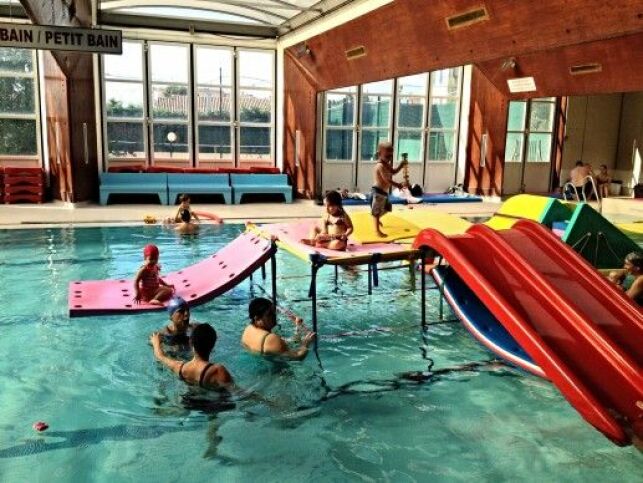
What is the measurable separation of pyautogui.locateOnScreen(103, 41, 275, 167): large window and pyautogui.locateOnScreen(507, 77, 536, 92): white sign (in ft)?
22.1

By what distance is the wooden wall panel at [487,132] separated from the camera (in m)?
18.3

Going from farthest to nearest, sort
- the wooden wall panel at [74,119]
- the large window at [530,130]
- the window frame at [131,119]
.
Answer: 1. the large window at [530,130]
2. the window frame at [131,119]
3. the wooden wall panel at [74,119]

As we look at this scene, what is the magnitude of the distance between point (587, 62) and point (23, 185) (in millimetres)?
13795

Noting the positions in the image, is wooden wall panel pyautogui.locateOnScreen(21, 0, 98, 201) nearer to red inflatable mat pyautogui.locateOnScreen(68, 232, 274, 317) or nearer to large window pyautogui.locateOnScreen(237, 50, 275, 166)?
large window pyautogui.locateOnScreen(237, 50, 275, 166)

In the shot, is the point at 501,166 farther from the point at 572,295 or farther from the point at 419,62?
the point at 572,295

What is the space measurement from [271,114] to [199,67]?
2441mm

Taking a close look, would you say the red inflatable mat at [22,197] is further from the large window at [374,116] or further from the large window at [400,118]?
A: the large window at [374,116]

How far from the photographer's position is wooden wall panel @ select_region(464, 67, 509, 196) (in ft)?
60.2

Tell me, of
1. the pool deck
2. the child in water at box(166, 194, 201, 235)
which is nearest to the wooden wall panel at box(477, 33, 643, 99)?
the pool deck

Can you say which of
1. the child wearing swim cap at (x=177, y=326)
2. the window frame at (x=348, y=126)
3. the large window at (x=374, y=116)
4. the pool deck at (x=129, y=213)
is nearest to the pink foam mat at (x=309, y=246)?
the child wearing swim cap at (x=177, y=326)

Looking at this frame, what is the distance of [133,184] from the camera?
15.4 m

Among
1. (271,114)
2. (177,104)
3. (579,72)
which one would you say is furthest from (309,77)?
(579,72)

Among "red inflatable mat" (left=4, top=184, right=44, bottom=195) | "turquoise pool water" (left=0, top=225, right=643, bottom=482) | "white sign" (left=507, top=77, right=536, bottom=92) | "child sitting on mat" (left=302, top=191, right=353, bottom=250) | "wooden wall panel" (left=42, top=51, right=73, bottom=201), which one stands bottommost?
"turquoise pool water" (left=0, top=225, right=643, bottom=482)

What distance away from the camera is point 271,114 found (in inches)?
696
